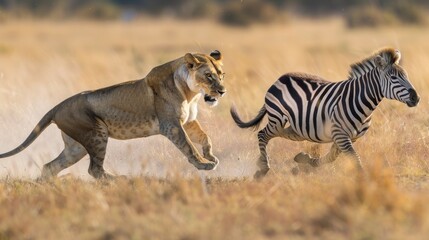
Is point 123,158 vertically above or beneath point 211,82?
beneath

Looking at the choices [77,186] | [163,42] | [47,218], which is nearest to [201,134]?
[77,186]

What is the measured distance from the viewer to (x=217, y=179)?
10.4 m

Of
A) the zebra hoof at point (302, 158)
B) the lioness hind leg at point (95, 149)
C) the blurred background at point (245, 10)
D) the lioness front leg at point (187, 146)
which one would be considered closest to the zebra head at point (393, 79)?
the zebra hoof at point (302, 158)

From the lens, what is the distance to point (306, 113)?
1065 centimetres

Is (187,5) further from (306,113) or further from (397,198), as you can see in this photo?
(397,198)

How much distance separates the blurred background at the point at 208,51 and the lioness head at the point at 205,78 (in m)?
0.80

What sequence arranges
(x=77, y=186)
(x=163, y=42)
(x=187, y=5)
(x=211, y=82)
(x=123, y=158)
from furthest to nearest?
(x=187, y=5), (x=163, y=42), (x=123, y=158), (x=211, y=82), (x=77, y=186)

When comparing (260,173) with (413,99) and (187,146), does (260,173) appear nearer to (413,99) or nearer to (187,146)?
(187,146)

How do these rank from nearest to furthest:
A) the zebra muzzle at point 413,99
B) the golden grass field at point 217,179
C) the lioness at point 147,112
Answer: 1. the golden grass field at point 217,179
2. the zebra muzzle at point 413,99
3. the lioness at point 147,112

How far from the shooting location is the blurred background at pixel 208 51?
11.8m

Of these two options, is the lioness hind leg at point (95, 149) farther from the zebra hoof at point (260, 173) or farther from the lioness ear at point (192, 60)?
the zebra hoof at point (260, 173)

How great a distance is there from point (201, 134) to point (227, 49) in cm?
1525

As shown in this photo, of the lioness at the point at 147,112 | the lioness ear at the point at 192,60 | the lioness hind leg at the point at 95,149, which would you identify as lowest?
the lioness hind leg at the point at 95,149

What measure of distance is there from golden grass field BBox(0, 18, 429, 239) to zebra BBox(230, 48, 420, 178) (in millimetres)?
288
